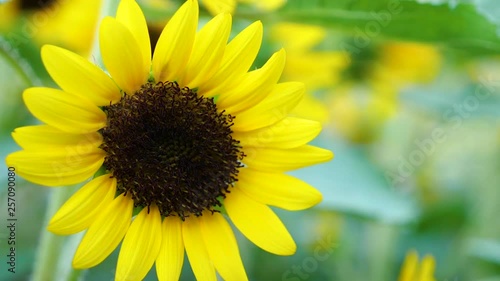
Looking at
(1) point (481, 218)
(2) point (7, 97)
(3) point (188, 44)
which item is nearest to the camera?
(3) point (188, 44)

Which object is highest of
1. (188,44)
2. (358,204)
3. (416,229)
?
(416,229)

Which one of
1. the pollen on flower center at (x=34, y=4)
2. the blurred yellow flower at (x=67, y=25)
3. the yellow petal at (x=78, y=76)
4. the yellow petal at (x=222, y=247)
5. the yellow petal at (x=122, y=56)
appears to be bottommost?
the yellow petal at (x=222, y=247)

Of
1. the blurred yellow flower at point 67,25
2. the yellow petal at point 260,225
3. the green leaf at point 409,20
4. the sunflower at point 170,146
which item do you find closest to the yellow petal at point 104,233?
the sunflower at point 170,146

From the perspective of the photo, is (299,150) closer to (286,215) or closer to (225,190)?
(225,190)

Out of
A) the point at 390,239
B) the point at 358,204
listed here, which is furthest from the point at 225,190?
the point at 390,239

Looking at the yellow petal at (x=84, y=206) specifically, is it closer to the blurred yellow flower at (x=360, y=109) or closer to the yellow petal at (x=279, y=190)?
the yellow petal at (x=279, y=190)

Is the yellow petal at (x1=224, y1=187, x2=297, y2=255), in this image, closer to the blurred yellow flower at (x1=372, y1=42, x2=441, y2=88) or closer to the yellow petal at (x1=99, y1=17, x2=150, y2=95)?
the yellow petal at (x1=99, y1=17, x2=150, y2=95)
